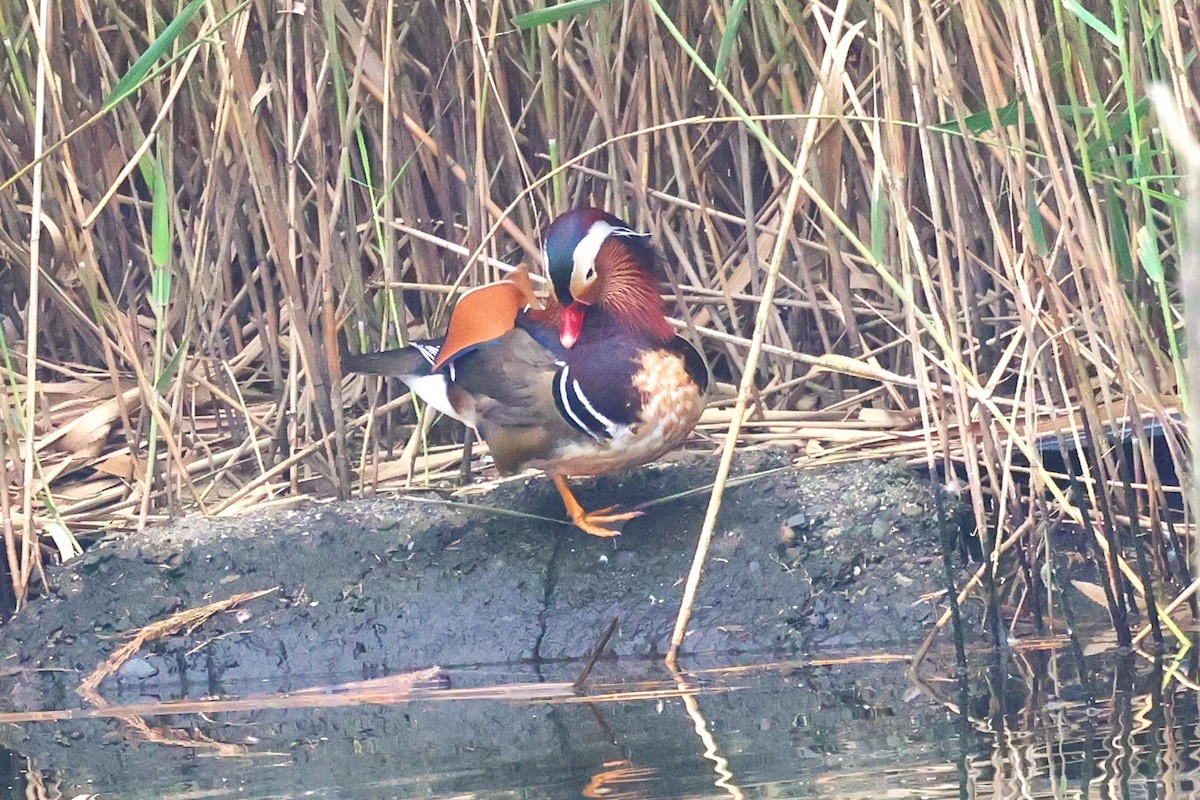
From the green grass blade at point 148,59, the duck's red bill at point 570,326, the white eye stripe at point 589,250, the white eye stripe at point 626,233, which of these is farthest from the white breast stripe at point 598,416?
the green grass blade at point 148,59

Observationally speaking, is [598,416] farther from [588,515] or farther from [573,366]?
[588,515]

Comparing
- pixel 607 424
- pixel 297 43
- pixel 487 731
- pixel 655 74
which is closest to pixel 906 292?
pixel 607 424

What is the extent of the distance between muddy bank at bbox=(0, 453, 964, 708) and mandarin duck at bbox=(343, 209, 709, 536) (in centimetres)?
13

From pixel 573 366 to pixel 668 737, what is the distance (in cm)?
90

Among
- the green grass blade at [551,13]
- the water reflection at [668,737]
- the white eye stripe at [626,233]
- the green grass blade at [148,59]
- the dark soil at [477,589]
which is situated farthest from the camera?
the white eye stripe at [626,233]

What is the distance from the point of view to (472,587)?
254 centimetres

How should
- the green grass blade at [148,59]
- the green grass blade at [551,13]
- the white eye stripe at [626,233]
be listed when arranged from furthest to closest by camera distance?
1. the white eye stripe at [626,233]
2. the green grass blade at [148,59]
3. the green grass blade at [551,13]

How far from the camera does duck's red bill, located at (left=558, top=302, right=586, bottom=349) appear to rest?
2.55 meters

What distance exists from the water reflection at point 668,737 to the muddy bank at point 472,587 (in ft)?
0.52

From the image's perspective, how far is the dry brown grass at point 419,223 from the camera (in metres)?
2.52

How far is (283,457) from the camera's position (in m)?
3.00

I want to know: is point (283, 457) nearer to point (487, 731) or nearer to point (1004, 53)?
point (487, 731)

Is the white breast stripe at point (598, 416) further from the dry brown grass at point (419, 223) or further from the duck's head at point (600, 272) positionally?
the dry brown grass at point (419, 223)

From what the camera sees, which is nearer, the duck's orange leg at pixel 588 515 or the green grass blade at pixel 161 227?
the green grass blade at pixel 161 227
